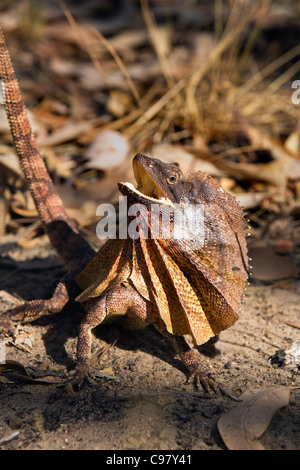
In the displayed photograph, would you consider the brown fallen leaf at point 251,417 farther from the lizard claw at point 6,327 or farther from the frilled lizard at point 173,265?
the lizard claw at point 6,327

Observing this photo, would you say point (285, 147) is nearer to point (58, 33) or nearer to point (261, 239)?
point (261, 239)

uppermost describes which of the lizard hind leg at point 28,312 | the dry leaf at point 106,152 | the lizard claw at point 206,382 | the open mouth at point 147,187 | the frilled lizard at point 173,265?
the dry leaf at point 106,152

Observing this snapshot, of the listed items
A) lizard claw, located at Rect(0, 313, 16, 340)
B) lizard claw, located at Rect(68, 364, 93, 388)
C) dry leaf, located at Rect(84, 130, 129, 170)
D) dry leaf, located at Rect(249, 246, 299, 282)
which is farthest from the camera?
dry leaf, located at Rect(84, 130, 129, 170)

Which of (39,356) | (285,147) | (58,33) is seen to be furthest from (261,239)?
(58,33)

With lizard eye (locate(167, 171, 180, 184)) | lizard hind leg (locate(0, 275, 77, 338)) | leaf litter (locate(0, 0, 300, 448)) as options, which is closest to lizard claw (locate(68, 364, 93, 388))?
leaf litter (locate(0, 0, 300, 448))

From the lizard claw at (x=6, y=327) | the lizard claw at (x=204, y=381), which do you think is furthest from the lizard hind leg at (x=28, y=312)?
the lizard claw at (x=204, y=381)

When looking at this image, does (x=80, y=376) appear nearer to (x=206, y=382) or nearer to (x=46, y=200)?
(x=206, y=382)

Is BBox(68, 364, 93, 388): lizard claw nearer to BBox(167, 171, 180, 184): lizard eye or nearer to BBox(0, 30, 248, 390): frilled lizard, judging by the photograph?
BBox(0, 30, 248, 390): frilled lizard
